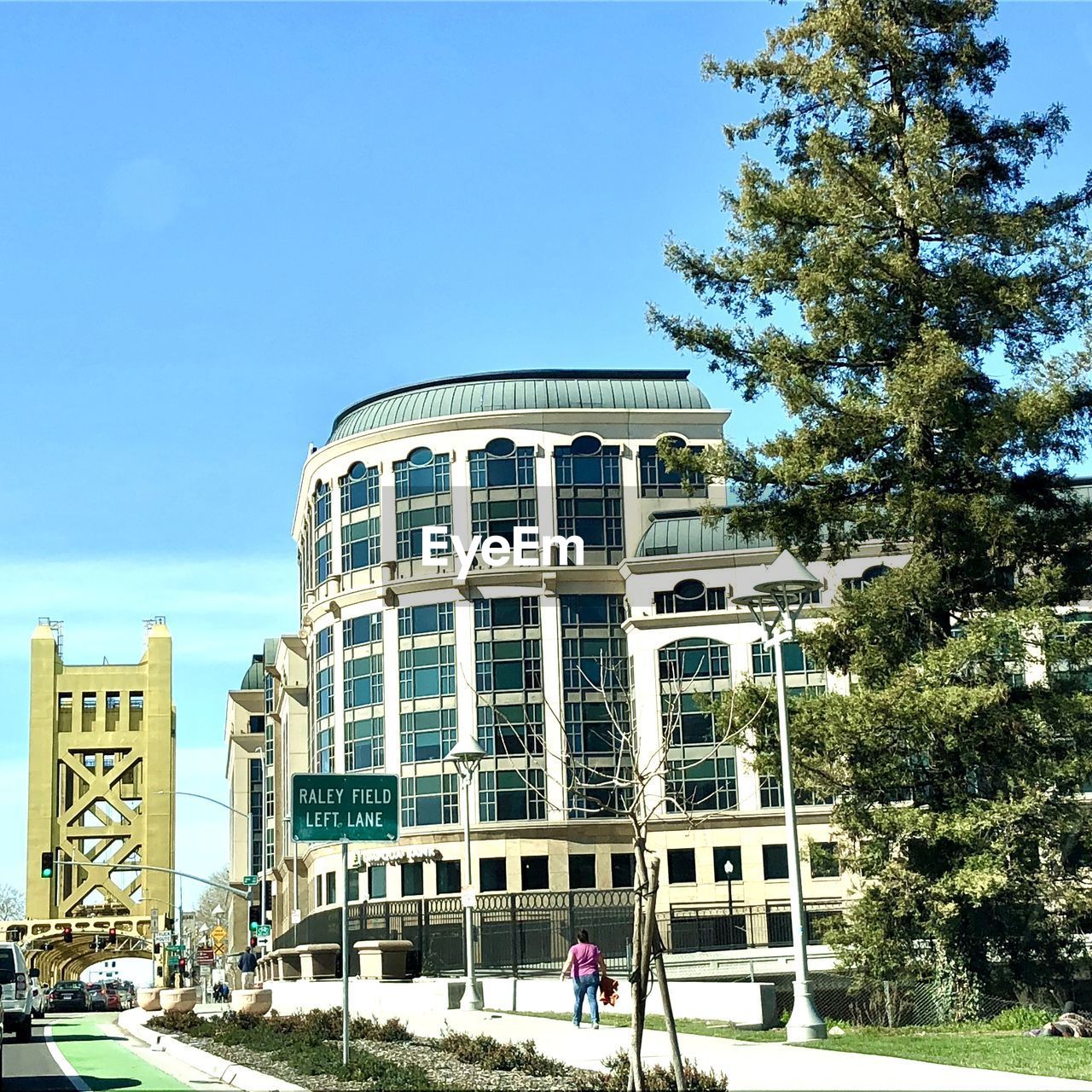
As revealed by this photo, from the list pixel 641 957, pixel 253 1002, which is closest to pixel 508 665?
pixel 253 1002

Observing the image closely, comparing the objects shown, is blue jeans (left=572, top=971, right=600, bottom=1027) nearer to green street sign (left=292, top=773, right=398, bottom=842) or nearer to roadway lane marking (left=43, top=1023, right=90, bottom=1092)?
green street sign (left=292, top=773, right=398, bottom=842)

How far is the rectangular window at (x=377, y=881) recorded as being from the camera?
222 feet

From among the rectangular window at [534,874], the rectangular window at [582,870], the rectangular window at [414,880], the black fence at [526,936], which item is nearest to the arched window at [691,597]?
the rectangular window at [582,870]

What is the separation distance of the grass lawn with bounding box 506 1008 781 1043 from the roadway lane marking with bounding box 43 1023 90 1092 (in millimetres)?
7858

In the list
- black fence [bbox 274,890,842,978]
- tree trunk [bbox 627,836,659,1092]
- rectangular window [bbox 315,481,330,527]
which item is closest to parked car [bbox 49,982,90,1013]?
rectangular window [bbox 315,481,330,527]

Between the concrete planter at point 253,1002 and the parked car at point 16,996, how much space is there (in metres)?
4.27

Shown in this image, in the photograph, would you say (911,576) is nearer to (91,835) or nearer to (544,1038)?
(544,1038)

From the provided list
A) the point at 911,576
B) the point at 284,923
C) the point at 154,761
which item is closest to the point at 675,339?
the point at 911,576

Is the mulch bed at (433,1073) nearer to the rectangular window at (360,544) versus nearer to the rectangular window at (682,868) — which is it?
the rectangular window at (682,868)

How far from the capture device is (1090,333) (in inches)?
1087

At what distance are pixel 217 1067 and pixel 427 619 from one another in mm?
48608

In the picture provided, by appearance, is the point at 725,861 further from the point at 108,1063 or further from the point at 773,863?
the point at 108,1063

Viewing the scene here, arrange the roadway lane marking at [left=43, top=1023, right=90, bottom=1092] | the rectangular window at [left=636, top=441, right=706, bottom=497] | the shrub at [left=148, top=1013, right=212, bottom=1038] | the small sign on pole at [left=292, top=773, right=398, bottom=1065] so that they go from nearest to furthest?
1. the small sign on pole at [left=292, top=773, right=398, bottom=1065]
2. the roadway lane marking at [left=43, top=1023, right=90, bottom=1092]
3. the shrub at [left=148, top=1013, right=212, bottom=1038]
4. the rectangular window at [left=636, top=441, right=706, bottom=497]

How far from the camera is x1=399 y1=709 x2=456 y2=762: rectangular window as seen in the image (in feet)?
221
